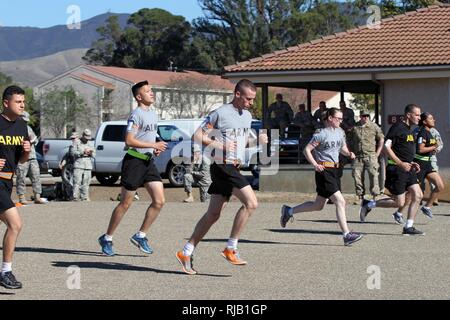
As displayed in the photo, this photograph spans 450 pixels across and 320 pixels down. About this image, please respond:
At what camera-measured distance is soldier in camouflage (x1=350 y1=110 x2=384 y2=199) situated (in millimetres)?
22094

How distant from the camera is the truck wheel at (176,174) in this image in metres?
26.9

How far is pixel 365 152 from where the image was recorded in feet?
72.6

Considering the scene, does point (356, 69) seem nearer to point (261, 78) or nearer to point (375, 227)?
point (261, 78)

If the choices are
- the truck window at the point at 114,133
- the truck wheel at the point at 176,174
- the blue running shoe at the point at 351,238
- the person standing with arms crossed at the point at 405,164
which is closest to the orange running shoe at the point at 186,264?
the blue running shoe at the point at 351,238

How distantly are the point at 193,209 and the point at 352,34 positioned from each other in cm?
1067

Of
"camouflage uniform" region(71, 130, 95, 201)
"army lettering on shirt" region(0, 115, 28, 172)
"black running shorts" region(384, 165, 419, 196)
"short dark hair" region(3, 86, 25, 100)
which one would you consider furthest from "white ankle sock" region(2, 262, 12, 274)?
"camouflage uniform" region(71, 130, 95, 201)

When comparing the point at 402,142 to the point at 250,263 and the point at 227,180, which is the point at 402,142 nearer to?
the point at 250,263

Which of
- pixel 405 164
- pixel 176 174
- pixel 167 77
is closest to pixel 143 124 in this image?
pixel 405 164

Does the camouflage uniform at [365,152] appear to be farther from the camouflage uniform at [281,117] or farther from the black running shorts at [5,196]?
the black running shorts at [5,196]

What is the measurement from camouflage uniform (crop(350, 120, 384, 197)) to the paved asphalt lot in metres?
4.27

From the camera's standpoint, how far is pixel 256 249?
42.9 ft

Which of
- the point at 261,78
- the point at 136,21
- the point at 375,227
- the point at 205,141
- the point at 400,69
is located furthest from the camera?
the point at 136,21

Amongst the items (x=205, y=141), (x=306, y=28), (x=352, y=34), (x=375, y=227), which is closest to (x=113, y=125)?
(x=352, y=34)
